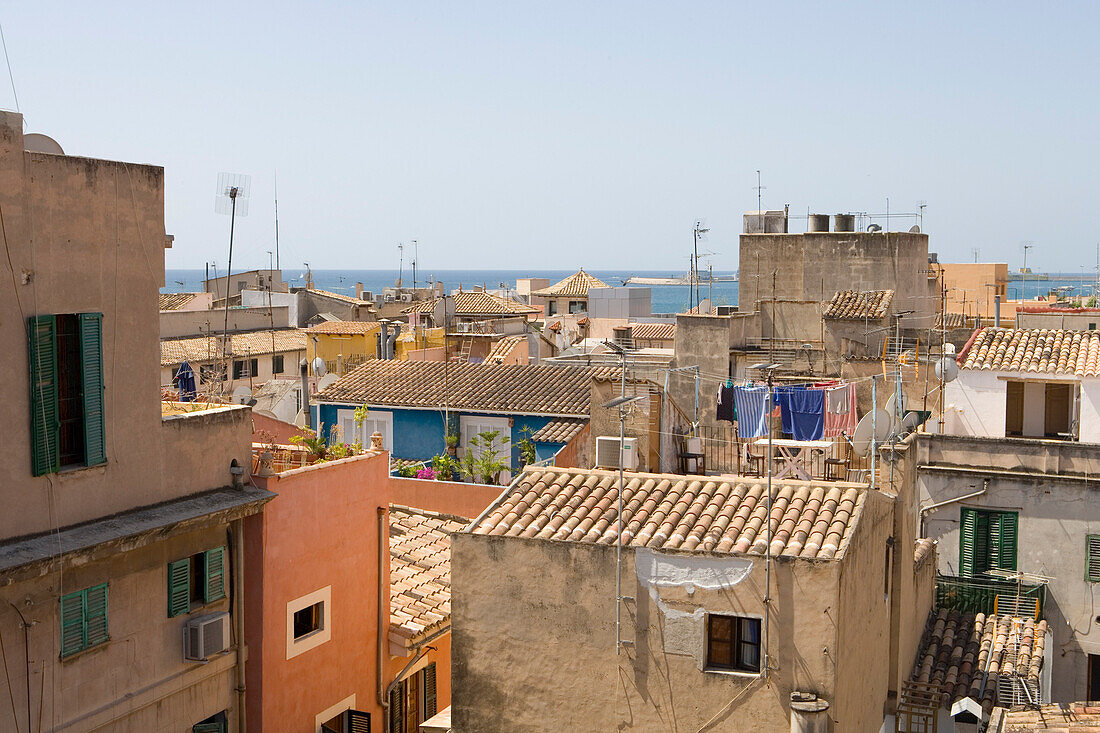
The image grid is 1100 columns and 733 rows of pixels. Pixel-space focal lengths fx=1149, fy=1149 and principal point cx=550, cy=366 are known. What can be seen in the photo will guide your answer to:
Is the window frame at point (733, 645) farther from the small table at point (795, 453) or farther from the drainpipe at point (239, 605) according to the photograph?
the drainpipe at point (239, 605)

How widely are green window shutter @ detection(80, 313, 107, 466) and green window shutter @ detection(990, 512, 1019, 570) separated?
60.6ft

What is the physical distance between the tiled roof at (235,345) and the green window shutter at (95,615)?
2658cm

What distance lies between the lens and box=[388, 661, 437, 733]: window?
18.6 metres

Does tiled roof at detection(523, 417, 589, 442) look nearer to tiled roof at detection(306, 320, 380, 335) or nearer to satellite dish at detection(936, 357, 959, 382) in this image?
satellite dish at detection(936, 357, 959, 382)

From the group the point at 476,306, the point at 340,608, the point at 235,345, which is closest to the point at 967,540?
the point at 340,608

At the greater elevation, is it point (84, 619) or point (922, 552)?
point (84, 619)

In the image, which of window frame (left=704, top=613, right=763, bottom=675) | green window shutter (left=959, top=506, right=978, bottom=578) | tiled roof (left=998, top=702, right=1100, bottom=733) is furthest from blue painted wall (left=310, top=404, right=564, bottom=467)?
tiled roof (left=998, top=702, right=1100, bottom=733)

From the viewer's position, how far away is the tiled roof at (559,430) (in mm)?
28562

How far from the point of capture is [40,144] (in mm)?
12219

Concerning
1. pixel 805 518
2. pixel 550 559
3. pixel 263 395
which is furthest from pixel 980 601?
pixel 263 395

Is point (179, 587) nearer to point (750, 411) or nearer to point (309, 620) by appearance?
point (309, 620)

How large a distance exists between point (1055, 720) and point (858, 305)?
Result: 21.3 meters

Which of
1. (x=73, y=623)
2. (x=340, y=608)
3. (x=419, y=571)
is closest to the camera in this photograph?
(x=73, y=623)

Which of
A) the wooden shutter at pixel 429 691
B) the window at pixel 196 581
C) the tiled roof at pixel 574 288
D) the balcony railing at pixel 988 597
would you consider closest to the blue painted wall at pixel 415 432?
the wooden shutter at pixel 429 691
